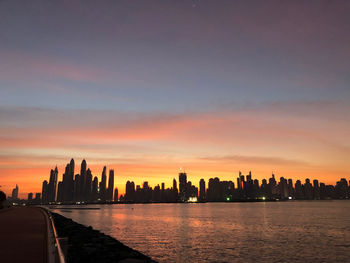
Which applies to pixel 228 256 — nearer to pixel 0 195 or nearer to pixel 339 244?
pixel 339 244

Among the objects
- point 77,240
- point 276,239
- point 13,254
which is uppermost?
point 13,254

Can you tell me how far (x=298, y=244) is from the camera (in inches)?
1582

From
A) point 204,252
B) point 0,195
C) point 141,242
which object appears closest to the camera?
point 204,252

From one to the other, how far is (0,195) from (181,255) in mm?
67808

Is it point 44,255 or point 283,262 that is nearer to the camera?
point 44,255

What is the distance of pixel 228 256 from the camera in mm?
32031

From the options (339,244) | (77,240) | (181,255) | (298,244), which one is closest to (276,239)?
(298,244)

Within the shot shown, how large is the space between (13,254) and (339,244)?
139ft

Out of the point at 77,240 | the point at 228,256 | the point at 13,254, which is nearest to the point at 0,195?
the point at 77,240

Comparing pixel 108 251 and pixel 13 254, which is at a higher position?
pixel 13 254

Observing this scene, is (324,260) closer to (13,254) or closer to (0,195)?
(13,254)

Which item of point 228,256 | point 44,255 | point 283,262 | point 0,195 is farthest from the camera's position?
point 0,195

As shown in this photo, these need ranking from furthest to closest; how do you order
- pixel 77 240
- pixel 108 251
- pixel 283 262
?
pixel 283 262
pixel 77 240
pixel 108 251

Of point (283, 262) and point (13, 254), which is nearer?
point (13, 254)
